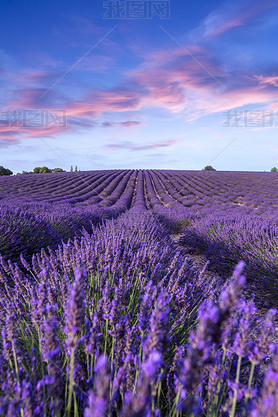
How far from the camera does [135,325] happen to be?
1552mm

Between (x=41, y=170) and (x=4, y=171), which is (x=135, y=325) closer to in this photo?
(x=4, y=171)

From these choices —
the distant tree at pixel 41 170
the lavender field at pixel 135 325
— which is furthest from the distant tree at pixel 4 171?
the lavender field at pixel 135 325

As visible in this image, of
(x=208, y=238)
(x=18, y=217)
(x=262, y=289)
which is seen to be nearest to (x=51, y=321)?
(x=262, y=289)

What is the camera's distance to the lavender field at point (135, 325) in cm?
72

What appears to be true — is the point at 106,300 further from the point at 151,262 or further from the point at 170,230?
the point at 170,230

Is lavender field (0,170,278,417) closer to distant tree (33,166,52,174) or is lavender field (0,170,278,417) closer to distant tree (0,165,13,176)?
distant tree (0,165,13,176)

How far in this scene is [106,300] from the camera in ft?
4.40

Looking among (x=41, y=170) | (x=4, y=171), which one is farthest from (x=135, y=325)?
(x=41, y=170)

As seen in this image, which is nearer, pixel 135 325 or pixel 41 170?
pixel 135 325

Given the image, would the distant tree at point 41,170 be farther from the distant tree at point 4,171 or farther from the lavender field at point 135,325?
the lavender field at point 135,325

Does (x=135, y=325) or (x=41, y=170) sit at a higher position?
(x=41, y=170)

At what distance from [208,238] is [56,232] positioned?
3.19 meters

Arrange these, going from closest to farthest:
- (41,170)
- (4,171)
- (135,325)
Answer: (135,325) → (4,171) → (41,170)

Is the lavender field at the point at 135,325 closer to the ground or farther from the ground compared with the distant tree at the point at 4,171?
closer to the ground
